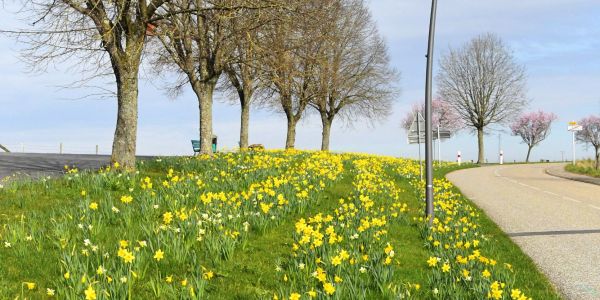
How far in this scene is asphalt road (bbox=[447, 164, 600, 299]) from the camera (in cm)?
704

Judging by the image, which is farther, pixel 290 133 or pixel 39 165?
pixel 290 133

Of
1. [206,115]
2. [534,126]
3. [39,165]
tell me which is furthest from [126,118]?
[534,126]

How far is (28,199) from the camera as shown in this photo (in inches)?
370

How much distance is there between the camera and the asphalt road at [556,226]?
704 cm

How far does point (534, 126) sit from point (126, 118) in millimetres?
72132

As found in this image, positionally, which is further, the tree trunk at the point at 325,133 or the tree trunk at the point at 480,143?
the tree trunk at the point at 480,143

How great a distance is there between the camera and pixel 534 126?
73312 millimetres

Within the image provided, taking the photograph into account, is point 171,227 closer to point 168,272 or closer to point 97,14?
point 168,272

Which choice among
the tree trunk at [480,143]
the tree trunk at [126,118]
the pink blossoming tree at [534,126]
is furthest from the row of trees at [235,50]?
the pink blossoming tree at [534,126]

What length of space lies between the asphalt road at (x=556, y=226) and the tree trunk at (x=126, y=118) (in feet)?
32.1

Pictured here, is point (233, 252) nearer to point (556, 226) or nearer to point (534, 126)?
point (556, 226)

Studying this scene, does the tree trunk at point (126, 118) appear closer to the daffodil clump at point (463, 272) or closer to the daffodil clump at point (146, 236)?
the daffodil clump at point (146, 236)

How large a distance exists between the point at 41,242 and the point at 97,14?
8.69m

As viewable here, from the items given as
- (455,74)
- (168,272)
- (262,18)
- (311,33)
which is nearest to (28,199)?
(168,272)
